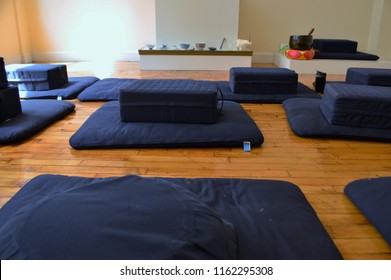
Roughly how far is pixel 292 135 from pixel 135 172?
1.43 metres

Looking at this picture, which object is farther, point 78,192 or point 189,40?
point 189,40

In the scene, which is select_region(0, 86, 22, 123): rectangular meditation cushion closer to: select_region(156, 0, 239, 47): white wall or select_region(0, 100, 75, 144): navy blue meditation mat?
select_region(0, 100, 75, 144): navy blue meditation mat

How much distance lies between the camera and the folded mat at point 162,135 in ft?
8.55

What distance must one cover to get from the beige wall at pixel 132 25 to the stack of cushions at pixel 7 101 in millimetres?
4727

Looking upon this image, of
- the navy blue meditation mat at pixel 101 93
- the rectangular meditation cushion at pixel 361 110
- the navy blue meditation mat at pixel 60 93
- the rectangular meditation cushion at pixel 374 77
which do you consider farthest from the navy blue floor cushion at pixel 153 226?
the rectangular meditation cushion at pixel 374 77

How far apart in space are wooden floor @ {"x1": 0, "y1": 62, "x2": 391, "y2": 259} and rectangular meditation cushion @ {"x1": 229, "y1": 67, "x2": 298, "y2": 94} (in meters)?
1.32

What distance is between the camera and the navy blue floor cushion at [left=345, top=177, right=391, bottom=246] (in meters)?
1.61

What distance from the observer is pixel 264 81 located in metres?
4.18

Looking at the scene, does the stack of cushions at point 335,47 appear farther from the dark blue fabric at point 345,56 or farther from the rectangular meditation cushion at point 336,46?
the dark blue fabric at point 345,56

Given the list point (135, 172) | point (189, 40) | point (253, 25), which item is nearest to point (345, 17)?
point (253, 25)

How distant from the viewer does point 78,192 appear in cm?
142

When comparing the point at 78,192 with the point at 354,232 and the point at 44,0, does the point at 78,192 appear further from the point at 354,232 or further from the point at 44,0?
the point at 44,0

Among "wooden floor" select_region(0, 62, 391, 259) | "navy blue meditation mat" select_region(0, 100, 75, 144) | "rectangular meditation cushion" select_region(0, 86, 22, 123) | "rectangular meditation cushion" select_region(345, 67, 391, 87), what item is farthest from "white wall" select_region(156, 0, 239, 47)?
"wooden floor" select_region(0, 62, 391, 259)

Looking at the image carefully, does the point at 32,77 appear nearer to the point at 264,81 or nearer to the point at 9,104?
the point at 9,104
